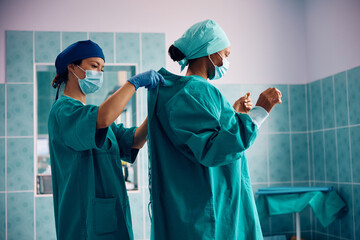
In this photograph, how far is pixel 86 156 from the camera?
1737mm

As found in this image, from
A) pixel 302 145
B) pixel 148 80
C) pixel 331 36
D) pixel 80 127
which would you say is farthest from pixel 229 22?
pixel 80 127

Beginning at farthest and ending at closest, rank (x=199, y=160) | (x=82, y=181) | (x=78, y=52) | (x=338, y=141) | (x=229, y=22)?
(x=229, y=22) < (x=338, y=141) < (x=78, y=52) < (x=82, y=181) < (x=199, y=160)

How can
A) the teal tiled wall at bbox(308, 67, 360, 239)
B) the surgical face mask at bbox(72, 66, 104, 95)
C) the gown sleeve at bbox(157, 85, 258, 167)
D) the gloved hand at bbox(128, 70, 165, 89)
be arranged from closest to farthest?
1. the gown sleeve at bbox(157, 85, 258, 167)
2. the gloved hand at bbox(128, 70, 165, 89)
3. the surgical face mask at bbox(72, 66, 104, 95)
4. the teal tiled wall at bbox(308, 67, 360, 239)

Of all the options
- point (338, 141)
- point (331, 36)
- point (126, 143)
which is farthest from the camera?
point (331, 36)

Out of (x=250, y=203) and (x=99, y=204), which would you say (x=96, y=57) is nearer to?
(x=99, y=204)

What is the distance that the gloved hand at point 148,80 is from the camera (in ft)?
5.22

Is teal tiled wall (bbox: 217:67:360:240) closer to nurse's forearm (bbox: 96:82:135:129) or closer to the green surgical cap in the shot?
the green surgical cap

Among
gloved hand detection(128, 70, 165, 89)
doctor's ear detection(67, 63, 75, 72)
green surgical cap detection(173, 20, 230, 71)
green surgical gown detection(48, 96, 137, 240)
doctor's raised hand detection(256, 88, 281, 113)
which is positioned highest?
green surgical cap detection(173, 20, 230, 71)

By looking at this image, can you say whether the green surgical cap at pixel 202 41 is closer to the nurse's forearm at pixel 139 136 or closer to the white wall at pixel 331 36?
the nurse's forearm at pixel 139 136

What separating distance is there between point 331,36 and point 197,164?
8.83ft

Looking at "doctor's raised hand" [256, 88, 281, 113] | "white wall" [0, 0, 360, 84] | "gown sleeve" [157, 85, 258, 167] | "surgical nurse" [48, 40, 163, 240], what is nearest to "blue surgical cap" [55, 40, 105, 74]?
"surgical nurse" [48, 40, 163, 240]

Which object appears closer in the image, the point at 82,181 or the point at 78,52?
the point at 82,181

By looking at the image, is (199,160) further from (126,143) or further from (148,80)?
(126,143)

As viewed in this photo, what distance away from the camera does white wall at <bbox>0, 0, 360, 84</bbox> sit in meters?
3.75
